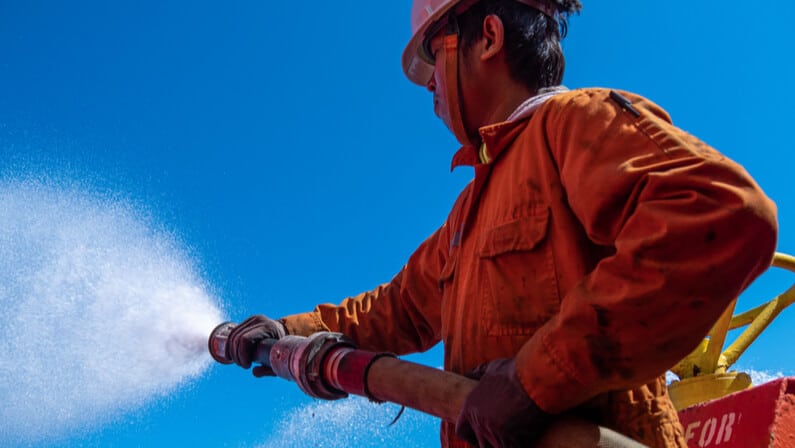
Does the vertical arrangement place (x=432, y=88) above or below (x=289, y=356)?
above

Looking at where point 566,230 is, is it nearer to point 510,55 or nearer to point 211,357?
point 510,55

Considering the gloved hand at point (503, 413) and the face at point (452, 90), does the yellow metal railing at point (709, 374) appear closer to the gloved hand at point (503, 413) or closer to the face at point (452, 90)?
the face at point (452, 90)

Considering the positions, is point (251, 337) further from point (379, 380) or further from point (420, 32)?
point (420, 32)

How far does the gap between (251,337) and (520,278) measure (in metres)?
1.78

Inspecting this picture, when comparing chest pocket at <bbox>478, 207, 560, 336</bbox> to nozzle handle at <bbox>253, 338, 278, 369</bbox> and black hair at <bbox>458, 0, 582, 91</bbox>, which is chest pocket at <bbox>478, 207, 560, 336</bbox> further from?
nozzle handle at <bbox>253, 338, 278, 369</bbox>

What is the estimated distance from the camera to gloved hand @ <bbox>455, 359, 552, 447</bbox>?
1.52m

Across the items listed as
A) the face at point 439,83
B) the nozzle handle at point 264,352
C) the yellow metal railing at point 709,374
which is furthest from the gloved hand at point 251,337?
the yellow metal railing at point 709,374

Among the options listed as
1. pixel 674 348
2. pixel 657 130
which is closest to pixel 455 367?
pixel 674 348

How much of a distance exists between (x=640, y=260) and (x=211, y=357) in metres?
2.99

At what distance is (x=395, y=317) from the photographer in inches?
134

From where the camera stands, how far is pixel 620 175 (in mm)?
1572

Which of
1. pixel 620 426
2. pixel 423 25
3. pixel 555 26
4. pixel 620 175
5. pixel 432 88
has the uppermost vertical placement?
pixel 423 25

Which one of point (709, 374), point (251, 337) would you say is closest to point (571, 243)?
point (251, 337)

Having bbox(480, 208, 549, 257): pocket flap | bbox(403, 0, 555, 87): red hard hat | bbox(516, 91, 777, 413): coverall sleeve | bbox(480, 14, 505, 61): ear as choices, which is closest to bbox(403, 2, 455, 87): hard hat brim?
bbox(403, 0, 555, 87): red hard hat
